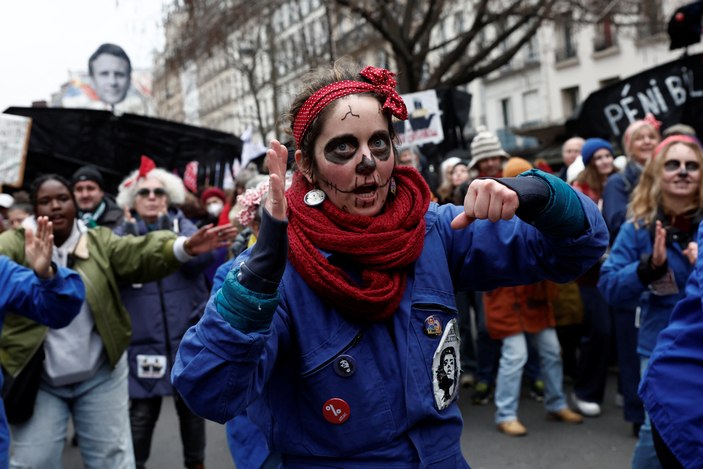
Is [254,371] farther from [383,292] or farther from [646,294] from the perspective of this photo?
[646,294]

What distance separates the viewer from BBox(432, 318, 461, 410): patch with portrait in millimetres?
1900

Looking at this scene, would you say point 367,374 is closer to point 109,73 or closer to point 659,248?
point 659,248

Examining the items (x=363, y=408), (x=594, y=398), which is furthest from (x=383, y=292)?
(x=594, y=398)

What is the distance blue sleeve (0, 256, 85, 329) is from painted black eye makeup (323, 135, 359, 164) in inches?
74.1

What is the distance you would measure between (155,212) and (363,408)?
3.71 meters

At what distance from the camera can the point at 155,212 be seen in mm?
5184

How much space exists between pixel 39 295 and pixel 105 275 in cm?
68

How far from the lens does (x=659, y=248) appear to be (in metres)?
3.61

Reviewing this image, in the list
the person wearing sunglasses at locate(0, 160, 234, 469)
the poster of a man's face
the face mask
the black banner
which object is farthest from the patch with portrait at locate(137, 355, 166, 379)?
the poster of a man's face

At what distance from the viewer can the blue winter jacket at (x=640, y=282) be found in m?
3.83

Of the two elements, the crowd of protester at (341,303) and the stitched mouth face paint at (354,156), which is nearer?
the crowd of protester at (341,303)

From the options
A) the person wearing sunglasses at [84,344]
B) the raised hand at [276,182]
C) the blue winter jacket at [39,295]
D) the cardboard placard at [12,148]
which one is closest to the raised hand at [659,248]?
the person wearing sunglasses at [84,344]

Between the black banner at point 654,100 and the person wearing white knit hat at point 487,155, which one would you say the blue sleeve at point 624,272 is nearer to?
the person wearing white knit hat at point 487,155

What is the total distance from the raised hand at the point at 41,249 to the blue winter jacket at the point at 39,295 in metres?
0.05
